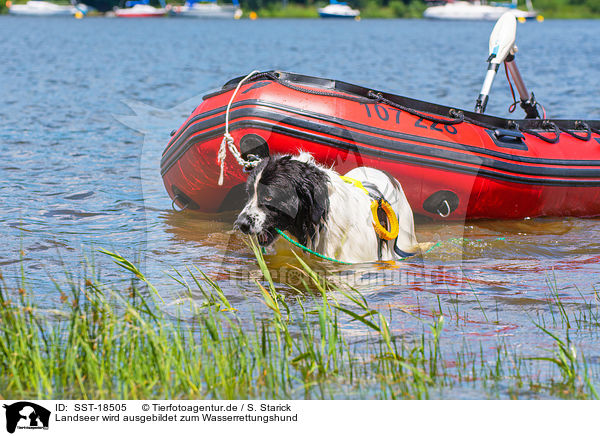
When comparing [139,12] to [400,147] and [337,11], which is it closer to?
[337,11]

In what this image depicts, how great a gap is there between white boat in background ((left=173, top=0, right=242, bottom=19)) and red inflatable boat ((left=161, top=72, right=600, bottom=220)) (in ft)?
209

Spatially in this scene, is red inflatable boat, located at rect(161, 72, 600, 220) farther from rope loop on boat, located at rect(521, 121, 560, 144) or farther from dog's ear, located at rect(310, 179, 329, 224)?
dog's ear, located at rect(310, 179, 329, 224)

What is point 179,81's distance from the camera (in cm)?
1895

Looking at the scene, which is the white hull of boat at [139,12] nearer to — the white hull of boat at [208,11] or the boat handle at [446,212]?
the white hull of boat at [208,11]

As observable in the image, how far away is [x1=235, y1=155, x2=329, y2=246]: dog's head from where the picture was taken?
464cm

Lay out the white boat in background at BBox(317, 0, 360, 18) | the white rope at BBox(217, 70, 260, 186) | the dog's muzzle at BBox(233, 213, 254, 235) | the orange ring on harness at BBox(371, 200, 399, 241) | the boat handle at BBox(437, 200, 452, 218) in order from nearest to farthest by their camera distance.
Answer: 1. the dog's muzzle at BBox(233, 213, 254, 235)
2. the orange ring on harness at BBox(371, 200, 399, 241)
3. the white rope at BBox(217, 70, 260, 186)
4. the boat handle at BBox(437, 200, 452, 218)
5. the white boat in background at BBox(317, 0, 360, 18)

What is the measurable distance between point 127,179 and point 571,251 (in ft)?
16.9

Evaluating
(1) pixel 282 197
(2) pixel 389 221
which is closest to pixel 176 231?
(2) pixel 389 221

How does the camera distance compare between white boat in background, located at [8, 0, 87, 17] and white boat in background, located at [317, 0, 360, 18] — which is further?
white boat in background, located at [317, 0, 360, 18]

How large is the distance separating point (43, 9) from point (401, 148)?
69.8m

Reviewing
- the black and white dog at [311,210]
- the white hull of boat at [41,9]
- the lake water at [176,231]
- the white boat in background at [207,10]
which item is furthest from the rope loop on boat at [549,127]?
the white hull of boat at [41,9]

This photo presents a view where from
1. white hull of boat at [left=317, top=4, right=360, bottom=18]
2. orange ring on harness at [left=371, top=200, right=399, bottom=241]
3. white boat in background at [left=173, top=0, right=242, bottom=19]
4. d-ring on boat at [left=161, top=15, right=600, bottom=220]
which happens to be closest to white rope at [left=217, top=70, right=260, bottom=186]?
d-ring on boat at [left=161, top=15, right=600, bottom=220]

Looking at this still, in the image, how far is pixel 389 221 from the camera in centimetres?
535
